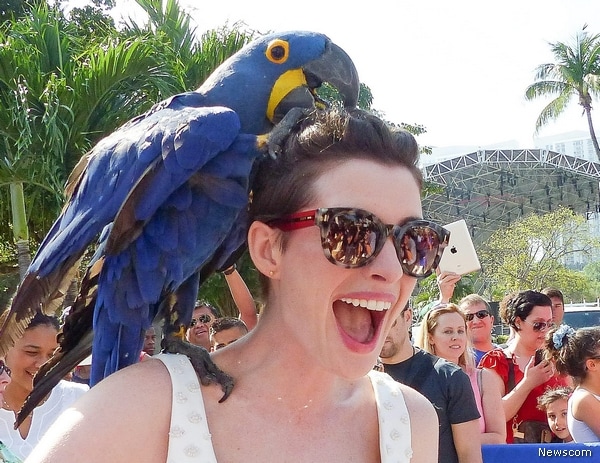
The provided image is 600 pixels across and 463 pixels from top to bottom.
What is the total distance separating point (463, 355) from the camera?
10.1ft

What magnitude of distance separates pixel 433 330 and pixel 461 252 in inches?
16.4

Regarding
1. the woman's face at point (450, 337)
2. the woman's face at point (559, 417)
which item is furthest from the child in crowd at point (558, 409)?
the woman's face at point (450, 337)

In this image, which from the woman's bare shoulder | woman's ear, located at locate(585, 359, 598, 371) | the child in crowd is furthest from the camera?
the child in crowd

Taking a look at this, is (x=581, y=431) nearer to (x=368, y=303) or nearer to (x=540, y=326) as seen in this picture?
(x=540, y=326)

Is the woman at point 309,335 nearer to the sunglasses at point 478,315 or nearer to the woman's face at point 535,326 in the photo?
the woman's face at point 535,326

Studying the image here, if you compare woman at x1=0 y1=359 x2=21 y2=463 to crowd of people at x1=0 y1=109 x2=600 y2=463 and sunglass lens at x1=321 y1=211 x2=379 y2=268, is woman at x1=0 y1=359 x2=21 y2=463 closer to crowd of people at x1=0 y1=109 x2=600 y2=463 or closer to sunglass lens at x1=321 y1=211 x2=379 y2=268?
crowd of people at x1=0 y1=109 x2=600 y2=463

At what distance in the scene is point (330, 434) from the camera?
108 centimetres

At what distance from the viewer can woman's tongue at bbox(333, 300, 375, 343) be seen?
1.01 metres

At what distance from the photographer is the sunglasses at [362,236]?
96 cm

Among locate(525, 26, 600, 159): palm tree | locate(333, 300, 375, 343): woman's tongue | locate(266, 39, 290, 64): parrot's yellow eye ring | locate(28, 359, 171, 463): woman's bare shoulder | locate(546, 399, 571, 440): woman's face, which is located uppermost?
locate(525, 26, 600, 159): palm tree

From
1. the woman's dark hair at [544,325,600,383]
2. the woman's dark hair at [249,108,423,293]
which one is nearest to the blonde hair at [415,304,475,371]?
the woman's dark hair at [544,325,600,383]

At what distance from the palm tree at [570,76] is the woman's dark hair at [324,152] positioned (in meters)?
21.1

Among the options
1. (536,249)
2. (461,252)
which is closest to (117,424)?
(461,252)

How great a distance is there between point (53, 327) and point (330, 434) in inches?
67.8
